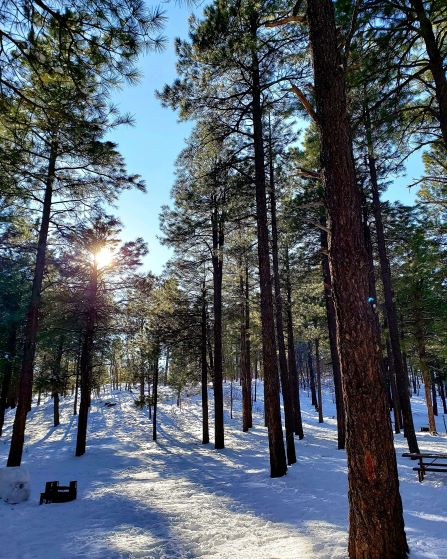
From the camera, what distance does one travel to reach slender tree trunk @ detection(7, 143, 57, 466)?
9945mm

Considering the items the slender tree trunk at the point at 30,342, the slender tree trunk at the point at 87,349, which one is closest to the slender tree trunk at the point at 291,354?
the slender tree trunk at the point at 87,349

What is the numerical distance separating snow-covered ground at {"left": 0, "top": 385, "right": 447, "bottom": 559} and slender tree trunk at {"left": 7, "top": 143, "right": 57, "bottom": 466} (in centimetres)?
141

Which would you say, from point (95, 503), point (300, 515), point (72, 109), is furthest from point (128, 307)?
point (300, 515)

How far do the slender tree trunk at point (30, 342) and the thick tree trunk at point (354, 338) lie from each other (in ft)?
26.2

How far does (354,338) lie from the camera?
3.80 metres

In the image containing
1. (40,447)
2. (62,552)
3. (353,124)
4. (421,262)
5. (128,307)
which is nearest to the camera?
(62,552)

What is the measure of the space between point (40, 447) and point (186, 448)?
27.6 ft

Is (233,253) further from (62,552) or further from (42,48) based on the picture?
(62,552)

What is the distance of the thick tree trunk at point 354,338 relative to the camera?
11.6 feet

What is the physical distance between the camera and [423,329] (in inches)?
809

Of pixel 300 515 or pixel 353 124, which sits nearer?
pixel 300 515

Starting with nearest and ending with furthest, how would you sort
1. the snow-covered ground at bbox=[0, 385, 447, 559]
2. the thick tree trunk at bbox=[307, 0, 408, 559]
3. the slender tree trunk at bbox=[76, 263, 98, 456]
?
the thick tree trunk at bbox=[307, 0, 408, 559]
the snow-covered ground at bbox=[0, 385, 447, 559]
the slender tree trunk at bbox=[76, 263, 98, 456]

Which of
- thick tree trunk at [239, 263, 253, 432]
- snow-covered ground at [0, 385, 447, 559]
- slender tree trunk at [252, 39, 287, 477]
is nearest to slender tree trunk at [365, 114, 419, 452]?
snow-covered ground at [0, 385, 447, 559]

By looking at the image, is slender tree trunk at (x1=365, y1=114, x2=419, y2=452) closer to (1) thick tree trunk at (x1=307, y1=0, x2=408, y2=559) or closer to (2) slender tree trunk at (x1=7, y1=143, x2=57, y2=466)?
(1) thick tree trunk at (x1=307, y1=0, x2=408, y2=559)
